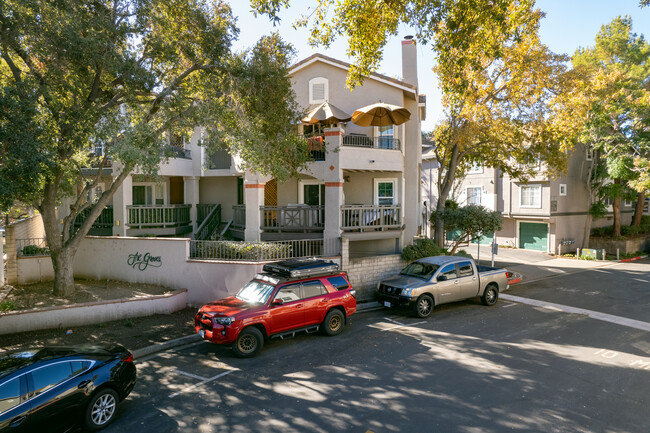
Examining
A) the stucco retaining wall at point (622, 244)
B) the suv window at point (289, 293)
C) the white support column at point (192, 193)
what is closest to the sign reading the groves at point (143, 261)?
the white support column at point (192, 193)

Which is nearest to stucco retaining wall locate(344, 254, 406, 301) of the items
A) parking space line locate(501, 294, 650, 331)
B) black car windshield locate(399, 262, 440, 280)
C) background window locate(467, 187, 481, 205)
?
black car windshield locate(399, 262, 440, 280)

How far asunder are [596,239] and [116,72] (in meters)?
31.2

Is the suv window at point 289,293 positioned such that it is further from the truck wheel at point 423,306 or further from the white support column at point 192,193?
the white support column at point 192,193

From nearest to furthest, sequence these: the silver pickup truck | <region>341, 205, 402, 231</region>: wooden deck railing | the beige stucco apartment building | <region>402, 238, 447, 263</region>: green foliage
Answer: the silver pickup truck < <region>341, 205, 402, 231</region>: wooden deck railing < <region>402, 238, 447, 263</region>: green foliage < the beige stucco apartment building

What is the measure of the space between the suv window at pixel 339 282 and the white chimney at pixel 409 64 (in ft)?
41.6

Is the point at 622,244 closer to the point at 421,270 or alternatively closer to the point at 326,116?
the point at 421,270

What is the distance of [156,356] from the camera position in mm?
9688

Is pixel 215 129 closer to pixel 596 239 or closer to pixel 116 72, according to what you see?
pixel 116 72

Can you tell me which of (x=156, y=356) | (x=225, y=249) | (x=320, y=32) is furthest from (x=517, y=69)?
(x=156, y=356)

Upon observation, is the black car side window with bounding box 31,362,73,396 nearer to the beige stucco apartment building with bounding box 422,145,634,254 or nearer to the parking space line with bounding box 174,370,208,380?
the parking space line with bounding box 174,370,208,380

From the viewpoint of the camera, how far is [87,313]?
1143 cm

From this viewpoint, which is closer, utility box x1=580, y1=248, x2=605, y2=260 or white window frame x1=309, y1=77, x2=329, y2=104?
white window frame x1=309, y1=77, x2=329, y2=104

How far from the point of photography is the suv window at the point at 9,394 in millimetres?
5286

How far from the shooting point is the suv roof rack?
10.5 metres
